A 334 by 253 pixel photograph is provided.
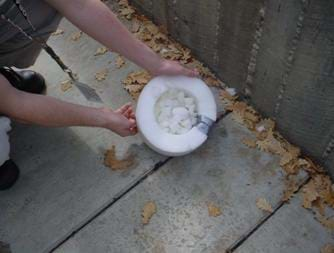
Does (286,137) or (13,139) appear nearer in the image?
(286,137)

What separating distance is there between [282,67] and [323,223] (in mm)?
843

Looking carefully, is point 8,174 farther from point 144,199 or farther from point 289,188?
point 289,188

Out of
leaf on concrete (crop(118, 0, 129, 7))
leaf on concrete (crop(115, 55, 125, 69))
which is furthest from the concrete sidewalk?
leaf on concrete (crop(118, 0, 129, 7))

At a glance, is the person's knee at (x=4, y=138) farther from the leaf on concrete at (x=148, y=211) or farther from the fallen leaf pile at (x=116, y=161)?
the leaf on concrete at (x=148, y=211)

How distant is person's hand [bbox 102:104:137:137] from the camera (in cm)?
226

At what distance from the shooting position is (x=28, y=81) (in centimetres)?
277

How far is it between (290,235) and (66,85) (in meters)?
1.68

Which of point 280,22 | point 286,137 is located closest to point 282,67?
point 280,22

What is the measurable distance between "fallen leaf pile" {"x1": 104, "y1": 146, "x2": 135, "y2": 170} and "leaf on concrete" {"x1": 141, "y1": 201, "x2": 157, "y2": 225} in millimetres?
271

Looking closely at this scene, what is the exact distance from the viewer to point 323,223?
7.38 ft

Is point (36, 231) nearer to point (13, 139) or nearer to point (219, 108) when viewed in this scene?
point (13, 139)

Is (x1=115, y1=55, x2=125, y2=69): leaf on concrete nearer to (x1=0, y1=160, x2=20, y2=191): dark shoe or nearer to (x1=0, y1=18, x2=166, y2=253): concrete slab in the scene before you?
(x1=0, y1=18, x2=166, y2=253): concrete slab

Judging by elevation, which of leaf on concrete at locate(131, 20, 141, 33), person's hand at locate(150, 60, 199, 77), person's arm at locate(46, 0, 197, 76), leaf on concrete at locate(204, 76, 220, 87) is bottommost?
leaf on concrete at locate(204, 76, 220, 87)

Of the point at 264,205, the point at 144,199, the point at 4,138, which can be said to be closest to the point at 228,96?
the point at 264,205
